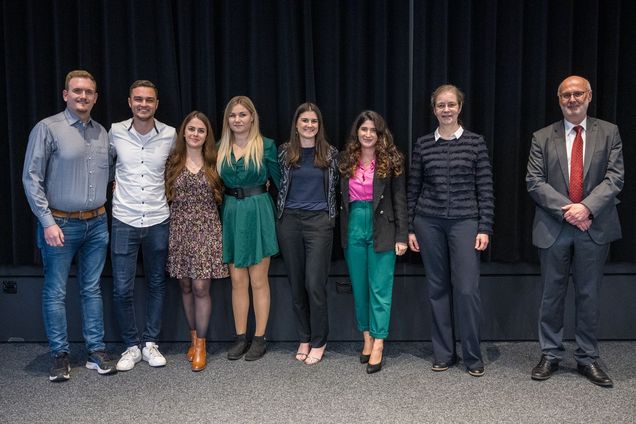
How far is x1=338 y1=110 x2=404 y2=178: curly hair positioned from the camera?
10.5 feet

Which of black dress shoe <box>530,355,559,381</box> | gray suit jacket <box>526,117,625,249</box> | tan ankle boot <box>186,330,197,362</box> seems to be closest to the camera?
gray suit jacket <box>526,117,625,249</box>

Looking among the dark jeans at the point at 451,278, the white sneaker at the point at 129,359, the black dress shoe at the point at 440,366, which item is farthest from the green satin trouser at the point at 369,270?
the white sneaker at the point at 129,359

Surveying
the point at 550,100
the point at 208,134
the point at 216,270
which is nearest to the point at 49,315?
the point at 216,270

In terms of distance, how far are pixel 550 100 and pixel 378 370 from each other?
6.71 ft

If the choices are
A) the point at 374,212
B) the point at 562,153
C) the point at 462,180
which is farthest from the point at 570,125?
the point at 374,212

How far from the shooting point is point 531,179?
10.3ft

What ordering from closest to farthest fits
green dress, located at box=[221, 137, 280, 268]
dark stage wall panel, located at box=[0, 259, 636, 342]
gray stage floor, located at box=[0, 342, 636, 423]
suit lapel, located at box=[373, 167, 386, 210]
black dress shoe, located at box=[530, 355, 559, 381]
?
gray stage floor, located at box=[0, 342, 636, 423] < black dress shoe, located at box=[530, 355, 559, 381] < suit lapel, located at box=[373, 167, 386, 210] < green dress, located at box=[221, 137, 280, 268] < dark stage wall panel, located at box=[0, 259, 636, 342]

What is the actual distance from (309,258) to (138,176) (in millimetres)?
1082

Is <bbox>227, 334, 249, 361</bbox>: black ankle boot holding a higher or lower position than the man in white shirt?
lower

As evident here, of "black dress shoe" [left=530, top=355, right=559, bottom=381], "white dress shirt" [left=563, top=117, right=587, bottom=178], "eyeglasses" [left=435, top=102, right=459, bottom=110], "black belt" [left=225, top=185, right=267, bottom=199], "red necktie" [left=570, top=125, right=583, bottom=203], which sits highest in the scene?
"eyeglasses" [left=435, top=102, right=459, bottom=110]

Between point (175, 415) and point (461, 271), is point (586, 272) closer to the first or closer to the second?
point (461, 271)

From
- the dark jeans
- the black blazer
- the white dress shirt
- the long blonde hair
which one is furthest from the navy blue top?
the white dress shirt

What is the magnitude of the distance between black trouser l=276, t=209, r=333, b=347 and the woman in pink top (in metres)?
0.14

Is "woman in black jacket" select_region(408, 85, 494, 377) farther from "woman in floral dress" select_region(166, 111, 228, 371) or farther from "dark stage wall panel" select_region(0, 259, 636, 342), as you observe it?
"woman in floral dress" select_region(166, 111, 228, 371)
